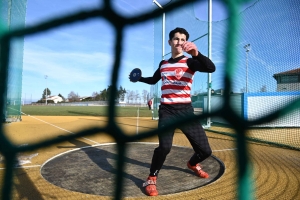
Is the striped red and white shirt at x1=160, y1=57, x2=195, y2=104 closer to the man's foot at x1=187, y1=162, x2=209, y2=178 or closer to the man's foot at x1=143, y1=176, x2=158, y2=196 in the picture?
the man's foot at x1=143, y1=176, x2=158, y2=196

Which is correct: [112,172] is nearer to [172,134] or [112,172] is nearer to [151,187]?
[151,187]

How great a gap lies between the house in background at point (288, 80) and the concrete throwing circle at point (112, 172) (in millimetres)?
1218

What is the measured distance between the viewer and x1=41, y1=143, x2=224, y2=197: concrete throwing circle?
1.98 m

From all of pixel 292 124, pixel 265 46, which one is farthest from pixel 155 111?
pixel 265 46

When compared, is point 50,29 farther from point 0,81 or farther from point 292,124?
point 292,124

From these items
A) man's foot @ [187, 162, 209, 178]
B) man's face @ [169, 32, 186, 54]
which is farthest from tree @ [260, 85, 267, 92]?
man's face @ [169, 32, 186, 54]

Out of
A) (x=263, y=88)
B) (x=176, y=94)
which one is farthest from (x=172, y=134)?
(x=263, y=88)

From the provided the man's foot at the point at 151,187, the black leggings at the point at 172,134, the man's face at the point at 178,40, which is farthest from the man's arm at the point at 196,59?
the man's foot at the point at 151,187

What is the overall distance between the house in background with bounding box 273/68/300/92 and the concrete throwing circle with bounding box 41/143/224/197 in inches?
47.9

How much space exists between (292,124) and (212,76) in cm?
211

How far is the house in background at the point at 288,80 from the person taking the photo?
2623 mm

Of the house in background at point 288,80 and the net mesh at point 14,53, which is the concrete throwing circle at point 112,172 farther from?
the house in background at point 288,80

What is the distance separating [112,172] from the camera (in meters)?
2.44

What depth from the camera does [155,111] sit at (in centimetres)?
961
